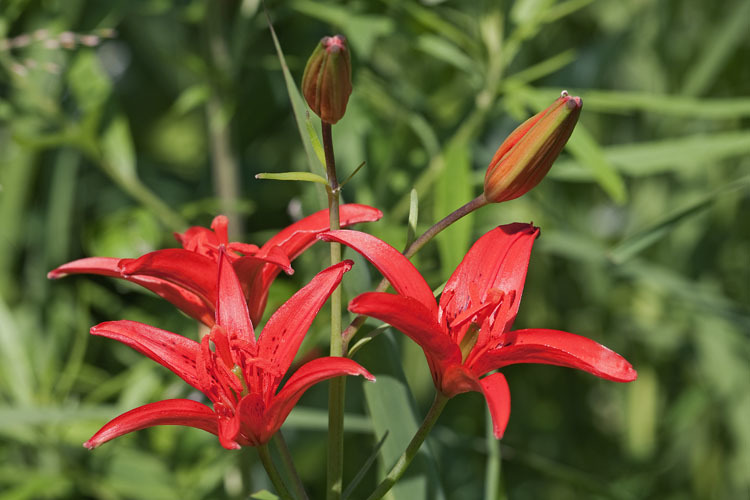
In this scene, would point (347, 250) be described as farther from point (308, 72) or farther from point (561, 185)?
point (561, 185)

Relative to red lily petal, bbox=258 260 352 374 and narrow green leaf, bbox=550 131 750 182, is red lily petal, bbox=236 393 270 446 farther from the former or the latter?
narrow green leaf, bbox=550 131 750 182

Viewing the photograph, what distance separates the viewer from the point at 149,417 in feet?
1.52

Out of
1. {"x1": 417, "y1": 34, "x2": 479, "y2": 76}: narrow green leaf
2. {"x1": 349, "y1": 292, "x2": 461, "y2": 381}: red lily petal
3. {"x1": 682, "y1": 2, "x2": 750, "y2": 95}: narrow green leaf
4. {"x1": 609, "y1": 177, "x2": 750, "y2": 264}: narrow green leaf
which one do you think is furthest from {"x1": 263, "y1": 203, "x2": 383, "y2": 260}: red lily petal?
{"x1": 682, "y1": 2, "x2": 750, "y2": 95}: narrow green leaf

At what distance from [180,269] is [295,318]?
8 cm

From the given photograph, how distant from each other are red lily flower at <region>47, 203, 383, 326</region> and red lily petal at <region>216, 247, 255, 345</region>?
0.06 ft

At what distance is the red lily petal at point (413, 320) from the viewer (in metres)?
0.44

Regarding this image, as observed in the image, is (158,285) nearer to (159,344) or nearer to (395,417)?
(159,344)

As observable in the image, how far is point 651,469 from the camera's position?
4.31 feet

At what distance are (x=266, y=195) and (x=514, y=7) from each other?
0.45 m

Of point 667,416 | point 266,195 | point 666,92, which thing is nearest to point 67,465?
point 266,195

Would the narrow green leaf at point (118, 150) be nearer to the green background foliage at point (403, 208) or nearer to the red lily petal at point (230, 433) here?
the green background foliage at point (403, 208)

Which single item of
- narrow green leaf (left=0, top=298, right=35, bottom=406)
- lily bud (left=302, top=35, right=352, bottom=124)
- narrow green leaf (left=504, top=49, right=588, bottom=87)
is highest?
narrow green leaf (left=504, top=49, right=588, bottom=87)

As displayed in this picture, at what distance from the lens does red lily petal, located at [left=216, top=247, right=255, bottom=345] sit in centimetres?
52

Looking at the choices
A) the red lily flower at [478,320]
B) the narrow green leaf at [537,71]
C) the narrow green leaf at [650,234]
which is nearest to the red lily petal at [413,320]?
the red lily flower at [478,320]
